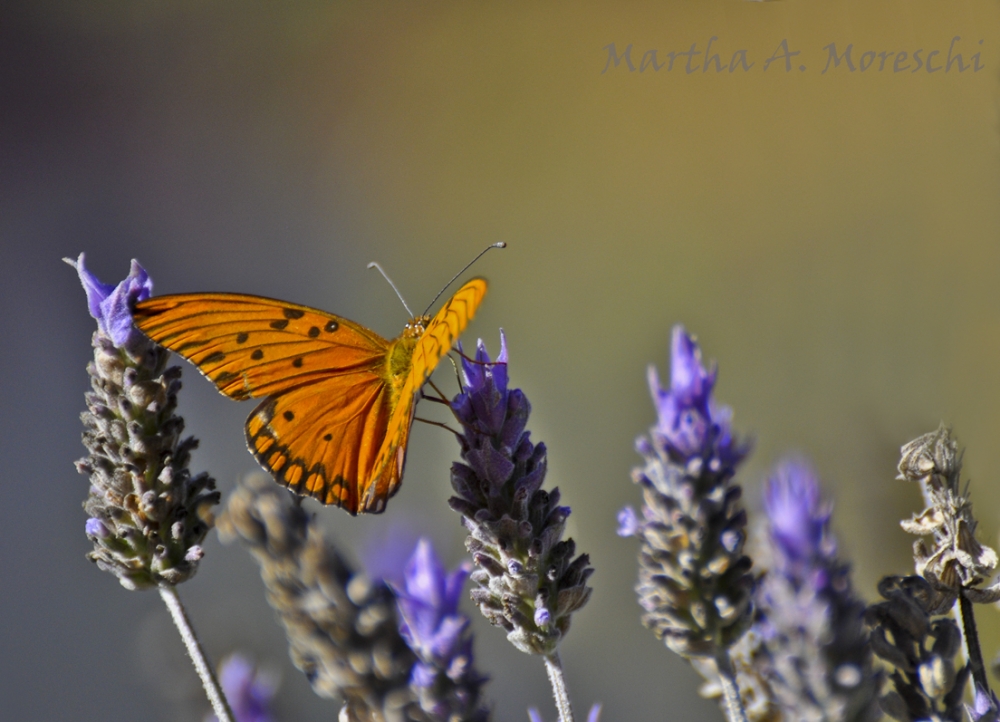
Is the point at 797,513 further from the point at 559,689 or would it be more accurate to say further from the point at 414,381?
the point at 414,381

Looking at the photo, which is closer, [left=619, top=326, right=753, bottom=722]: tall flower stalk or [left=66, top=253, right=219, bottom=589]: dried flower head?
[left=619, top=326, right=753, bottom=722]: tall flower stalk

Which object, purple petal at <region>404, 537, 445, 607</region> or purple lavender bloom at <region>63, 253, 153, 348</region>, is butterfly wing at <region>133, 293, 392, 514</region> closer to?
purple lavender bloom at <region>63, 253, 153, 348</region>

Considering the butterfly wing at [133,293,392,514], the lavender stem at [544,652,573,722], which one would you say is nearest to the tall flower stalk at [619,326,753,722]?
the lavender stem at [544,652,573,722]

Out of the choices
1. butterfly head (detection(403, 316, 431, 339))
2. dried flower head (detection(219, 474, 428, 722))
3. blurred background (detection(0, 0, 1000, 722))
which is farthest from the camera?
blurred background (detection(0, 0, 1000, 722))

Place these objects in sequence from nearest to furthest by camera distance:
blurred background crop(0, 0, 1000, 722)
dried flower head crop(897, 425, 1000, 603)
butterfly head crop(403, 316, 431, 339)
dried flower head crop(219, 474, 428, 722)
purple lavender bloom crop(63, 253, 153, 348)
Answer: dried flower head crop(219, 474, 428, 722), dried flower head crop(897, 425, 1000, 603), purple lavender bloom crop(63, 253, 153, 348), butterfly head crop(403, 316, 431, 339), blurred background crop(0, 0, 1000, 722)

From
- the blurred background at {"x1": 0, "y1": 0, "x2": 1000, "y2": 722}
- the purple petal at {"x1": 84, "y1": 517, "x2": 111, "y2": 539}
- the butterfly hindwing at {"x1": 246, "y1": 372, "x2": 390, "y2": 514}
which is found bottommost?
the purple petal at {"x1": 84, "y1": 517, "x2": 111, "y2": 539}

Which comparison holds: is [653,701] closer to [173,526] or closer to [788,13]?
[788,13]

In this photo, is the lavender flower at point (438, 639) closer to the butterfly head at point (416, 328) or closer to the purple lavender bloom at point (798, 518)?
the purple lavender bloom at point (798, 518)

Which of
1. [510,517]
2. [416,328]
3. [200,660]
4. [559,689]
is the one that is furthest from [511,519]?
[416,328]
